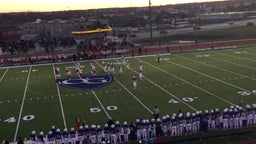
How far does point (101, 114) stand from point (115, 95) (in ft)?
11.5

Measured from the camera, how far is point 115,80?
25016 millimetres

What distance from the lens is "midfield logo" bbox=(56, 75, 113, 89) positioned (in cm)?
2353

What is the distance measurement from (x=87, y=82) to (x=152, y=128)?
1117 cm

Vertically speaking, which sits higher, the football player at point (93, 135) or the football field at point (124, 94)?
the football player at point (93, 135)

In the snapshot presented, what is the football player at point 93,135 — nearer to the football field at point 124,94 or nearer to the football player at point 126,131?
the football player at point 126,131

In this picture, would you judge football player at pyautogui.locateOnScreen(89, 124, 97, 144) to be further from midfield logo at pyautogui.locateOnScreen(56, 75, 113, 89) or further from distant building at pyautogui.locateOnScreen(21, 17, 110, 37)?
distant building at pyautogui.locateOnScreen(21, 17, 110, 37)

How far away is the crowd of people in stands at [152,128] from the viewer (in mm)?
13508

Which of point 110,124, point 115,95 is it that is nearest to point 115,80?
point 115,95

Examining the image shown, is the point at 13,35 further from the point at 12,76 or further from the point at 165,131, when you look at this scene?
the point at 165,131

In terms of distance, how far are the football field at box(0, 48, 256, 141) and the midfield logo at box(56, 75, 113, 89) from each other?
50cm

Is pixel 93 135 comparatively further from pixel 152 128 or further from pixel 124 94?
pixel 124 94

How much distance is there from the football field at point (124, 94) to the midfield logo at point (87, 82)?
1.64 ft

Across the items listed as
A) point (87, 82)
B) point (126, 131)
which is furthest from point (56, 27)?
point (126, 131)

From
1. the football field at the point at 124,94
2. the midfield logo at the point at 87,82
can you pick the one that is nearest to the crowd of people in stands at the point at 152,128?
the football field at the point at 124,94
